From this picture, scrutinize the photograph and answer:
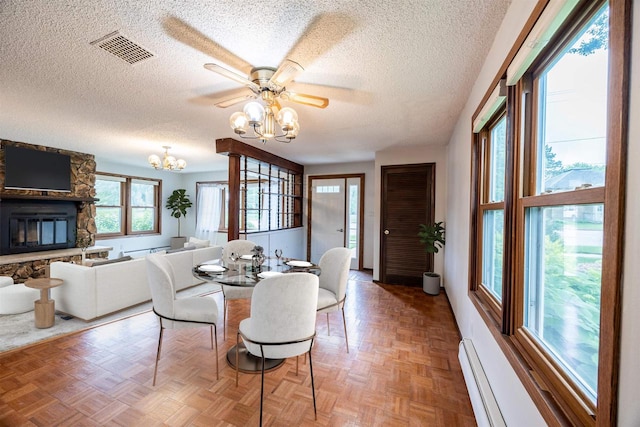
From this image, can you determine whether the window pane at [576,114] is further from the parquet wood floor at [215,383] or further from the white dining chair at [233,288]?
the white dining chair at [233,288]

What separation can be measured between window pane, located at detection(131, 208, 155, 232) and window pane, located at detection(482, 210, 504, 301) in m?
7.84

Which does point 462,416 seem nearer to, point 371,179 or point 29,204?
point 371,179

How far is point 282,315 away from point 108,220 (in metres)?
6.92

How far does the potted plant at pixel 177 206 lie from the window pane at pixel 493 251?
7604 mm

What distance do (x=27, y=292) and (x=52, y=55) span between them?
298cm

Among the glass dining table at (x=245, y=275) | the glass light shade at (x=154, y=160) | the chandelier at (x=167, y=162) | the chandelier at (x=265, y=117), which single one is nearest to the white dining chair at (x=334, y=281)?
the glass dining table at (x=245, y=275)

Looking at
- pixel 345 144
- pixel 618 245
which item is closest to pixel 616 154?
pixel 618 245

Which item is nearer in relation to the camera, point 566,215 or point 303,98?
point 566,215

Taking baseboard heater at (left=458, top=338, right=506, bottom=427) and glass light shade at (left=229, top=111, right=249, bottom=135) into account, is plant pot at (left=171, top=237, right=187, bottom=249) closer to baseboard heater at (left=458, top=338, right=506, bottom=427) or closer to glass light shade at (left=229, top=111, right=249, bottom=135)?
glass light shade at (left=229, top=111, right=249, bottom=135)

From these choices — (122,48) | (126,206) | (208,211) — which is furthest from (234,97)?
(126,206)

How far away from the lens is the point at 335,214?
6008 millimetres

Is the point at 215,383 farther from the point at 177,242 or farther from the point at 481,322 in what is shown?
the point at 177,242

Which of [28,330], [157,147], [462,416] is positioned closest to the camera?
[462,416]

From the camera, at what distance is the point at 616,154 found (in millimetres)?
651
